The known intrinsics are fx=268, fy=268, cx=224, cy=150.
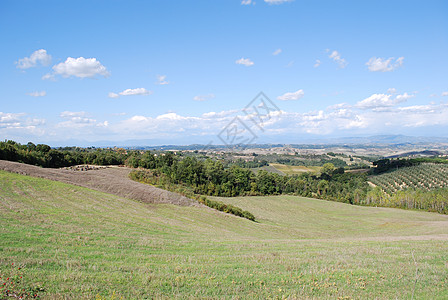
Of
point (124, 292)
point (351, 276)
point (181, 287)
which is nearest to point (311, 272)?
point (351, 276)

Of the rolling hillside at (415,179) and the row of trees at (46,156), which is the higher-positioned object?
the row of trees at (46,156)

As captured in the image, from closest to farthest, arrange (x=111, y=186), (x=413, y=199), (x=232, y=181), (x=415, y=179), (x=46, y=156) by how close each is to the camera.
Result: (x=111, y=186), (x=46, y=156), (x=413, y=199), (x=232, y=181), (x=415, y=179)

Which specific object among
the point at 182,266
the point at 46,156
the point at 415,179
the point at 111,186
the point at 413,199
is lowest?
the point at 413,199

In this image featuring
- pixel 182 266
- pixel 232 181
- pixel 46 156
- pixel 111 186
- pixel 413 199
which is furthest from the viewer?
pixel 232 181

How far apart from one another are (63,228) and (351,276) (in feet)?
53.1

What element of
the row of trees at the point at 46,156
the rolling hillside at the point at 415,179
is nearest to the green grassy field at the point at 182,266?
the row of trees at the point at 46,156

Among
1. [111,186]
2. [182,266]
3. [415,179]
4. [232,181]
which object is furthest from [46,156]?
[415,179]

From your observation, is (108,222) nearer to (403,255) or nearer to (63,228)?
(63,228)

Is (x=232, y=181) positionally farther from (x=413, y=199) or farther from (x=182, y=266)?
(x=182, y=266)

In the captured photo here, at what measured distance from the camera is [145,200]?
37.8 meters

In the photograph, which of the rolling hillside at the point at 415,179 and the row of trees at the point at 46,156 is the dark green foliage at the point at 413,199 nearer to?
the rolling hillside at the point at 415,179

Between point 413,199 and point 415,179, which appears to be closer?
point 413,199

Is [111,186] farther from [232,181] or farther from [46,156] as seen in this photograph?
[232,181]

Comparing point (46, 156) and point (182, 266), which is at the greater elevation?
point (46, 156)
